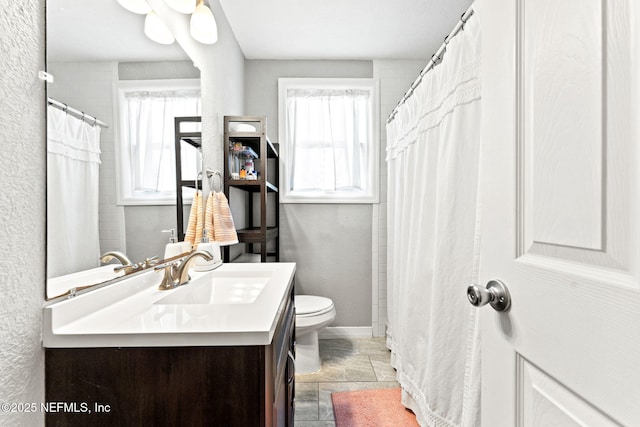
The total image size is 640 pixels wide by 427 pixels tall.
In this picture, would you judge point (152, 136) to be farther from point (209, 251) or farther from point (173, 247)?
point (209, 251)

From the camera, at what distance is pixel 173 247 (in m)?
1.32

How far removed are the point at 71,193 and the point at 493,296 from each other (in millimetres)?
1047

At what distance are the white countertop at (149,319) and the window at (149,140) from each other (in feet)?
1.07

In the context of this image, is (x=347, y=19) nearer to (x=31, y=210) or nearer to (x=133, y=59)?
(x=133, y=59)

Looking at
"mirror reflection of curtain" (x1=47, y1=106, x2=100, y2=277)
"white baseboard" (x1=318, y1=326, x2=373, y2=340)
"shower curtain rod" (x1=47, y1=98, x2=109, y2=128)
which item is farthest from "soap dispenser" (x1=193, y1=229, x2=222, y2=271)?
"white baseboard" (x1=318, y1=326, x2=373, y2=340)

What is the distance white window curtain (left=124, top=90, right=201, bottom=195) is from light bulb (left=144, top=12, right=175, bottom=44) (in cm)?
20

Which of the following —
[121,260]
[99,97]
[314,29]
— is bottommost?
[121,260]

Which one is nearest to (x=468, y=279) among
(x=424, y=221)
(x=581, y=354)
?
(x=424, y=221)

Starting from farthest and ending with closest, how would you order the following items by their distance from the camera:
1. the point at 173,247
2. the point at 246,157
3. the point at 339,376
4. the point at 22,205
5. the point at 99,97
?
the point at 246,157 → the point at 339,376 → the point at 173,247 → the point at 99,97 → the point at 22,205

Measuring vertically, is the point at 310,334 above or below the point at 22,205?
below

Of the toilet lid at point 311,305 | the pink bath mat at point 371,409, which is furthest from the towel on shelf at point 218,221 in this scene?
the pink bath mat at point 371,409

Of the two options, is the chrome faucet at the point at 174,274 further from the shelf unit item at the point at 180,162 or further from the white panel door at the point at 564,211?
the white panel door at the point at 564,211

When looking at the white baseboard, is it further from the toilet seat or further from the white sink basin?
the white sink basin

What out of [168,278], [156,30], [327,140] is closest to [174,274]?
[168,278]
